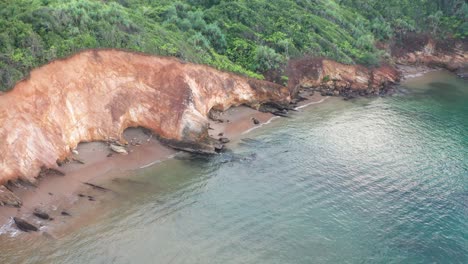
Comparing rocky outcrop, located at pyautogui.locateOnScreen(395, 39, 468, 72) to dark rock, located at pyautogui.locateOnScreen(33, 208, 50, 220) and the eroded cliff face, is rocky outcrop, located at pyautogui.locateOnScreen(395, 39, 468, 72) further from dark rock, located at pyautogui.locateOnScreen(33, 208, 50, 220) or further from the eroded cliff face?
dark rock, located at pyautogui.locateOnScreen(33, 208, 50, 220)

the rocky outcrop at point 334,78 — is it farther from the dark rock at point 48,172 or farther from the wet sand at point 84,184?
the dark rock at point 48,172

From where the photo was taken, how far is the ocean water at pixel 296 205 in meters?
26.0

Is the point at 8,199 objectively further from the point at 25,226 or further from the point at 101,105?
the point at 101,105

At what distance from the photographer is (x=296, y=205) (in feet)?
102

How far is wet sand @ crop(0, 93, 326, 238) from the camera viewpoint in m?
27.0

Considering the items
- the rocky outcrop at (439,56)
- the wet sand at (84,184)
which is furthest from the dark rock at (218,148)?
the rocky outcrop at (439,56)

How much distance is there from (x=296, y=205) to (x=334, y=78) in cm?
2816

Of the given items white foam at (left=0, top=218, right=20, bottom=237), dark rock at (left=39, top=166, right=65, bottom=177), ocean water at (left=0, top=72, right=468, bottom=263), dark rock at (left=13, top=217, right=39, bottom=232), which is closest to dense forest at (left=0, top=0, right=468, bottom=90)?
dark rock at (left=39, top=166, right=65, bottom=177)

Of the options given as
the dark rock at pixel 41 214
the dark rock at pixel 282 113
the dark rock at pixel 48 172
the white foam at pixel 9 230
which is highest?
the dark rock at pixel 48 172

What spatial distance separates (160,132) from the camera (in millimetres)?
37562

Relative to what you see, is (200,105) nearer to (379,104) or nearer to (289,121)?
(289,121)

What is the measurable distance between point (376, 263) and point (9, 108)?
26.0 meters

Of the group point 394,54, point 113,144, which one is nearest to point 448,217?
point 113,144

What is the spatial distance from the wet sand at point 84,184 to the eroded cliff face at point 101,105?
952 mm
